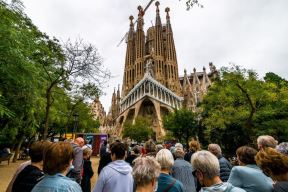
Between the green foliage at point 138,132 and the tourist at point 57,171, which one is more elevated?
the green foliage at point 138,132

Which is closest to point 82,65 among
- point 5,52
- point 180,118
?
point 5,52

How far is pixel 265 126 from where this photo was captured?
2044 centimetres

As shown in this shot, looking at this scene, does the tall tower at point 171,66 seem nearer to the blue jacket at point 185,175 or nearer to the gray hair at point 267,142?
the gray hair at point 267,142

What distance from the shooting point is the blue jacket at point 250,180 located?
2860 mm

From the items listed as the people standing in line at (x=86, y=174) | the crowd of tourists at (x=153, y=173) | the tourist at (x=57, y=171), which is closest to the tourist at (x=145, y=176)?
the crowd of tourists at (x=153, y=173)

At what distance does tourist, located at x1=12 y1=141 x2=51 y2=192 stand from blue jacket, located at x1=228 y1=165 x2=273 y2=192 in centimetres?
264

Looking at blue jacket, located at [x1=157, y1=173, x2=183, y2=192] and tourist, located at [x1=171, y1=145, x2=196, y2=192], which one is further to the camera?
tourist, located at [x1=171, y1=145, x2=196, y2=192]

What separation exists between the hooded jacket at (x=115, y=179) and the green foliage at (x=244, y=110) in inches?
596

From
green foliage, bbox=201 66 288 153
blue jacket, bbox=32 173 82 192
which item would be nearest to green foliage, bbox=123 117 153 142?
green foliage, bbox=201 66 288 153

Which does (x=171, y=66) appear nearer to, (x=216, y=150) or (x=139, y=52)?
(x=139, y=52)

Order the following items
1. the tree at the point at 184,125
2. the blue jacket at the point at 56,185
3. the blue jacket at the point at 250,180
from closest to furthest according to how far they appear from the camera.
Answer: the blue jacket at the point at 56,185 < the blue jacket at the point at 250,180 < the tree at the point at 184,125

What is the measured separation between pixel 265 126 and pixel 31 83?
67.7ft

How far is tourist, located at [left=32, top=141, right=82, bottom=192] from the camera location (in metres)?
2.03

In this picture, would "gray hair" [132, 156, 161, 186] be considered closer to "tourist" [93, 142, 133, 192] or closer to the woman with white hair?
the woman with white hair
